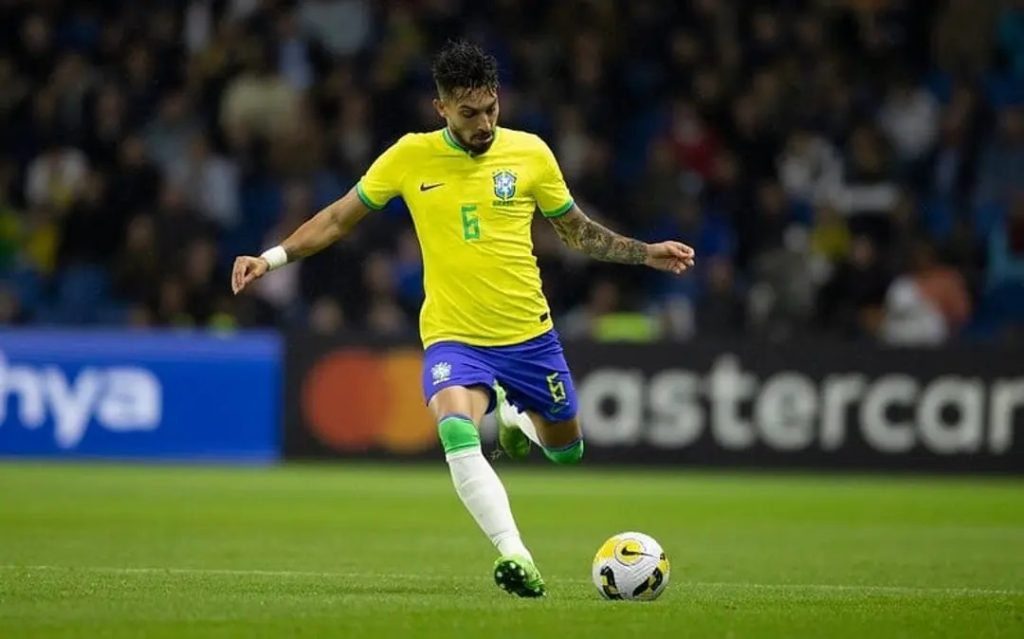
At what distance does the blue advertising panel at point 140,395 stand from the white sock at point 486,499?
11275 millimetres

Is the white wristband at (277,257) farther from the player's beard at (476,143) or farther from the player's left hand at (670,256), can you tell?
the player's left hand at (670,256)

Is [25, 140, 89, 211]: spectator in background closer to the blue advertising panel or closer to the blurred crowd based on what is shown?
the blurred crowd

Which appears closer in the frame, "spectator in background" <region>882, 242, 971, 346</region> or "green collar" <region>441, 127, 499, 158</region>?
"green collar" <region>441, 127, 499, 158</region>

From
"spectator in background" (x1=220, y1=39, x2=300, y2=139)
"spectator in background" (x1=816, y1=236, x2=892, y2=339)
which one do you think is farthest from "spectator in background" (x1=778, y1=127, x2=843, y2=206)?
"spectator in background" (x1=220, y1=39, x2=300, y2=139)

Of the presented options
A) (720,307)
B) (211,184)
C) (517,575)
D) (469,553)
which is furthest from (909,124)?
(517,575)

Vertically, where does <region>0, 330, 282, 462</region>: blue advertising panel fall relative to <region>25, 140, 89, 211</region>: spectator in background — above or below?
below

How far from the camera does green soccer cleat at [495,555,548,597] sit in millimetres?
8828

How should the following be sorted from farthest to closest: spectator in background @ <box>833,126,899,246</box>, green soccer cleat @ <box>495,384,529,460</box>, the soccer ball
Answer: spectator in background @ <box>833,126,899,246</box> → green soccer cleat @ <box>495,384,529,460</box> → the soccer ball

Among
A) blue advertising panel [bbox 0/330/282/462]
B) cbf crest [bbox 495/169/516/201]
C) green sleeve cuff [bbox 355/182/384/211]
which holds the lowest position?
blue advertising panel [bbox 0/330/282/462]

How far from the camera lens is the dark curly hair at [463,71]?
9250mm

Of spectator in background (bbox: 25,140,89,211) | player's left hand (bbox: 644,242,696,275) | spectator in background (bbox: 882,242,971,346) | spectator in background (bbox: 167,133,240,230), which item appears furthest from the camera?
spectator in background (bbox: 25,140,89,211)

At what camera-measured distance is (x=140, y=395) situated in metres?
20.2

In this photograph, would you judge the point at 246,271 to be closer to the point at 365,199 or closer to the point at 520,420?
the point at 365,199

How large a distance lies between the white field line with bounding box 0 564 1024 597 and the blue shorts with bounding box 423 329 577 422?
0.89m
